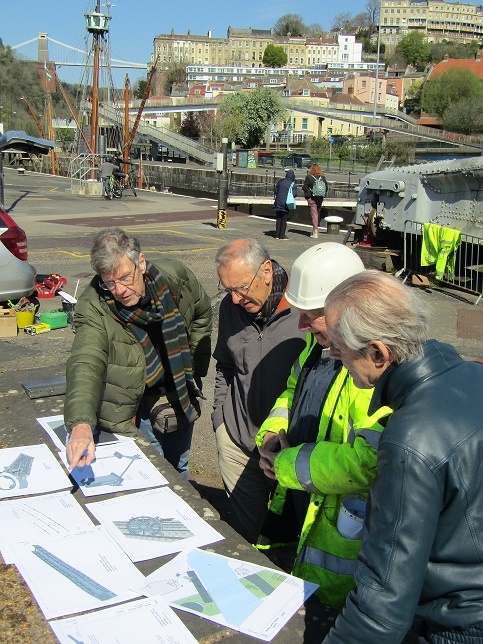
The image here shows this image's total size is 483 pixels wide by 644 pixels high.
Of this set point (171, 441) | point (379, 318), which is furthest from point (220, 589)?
point (171, 441)

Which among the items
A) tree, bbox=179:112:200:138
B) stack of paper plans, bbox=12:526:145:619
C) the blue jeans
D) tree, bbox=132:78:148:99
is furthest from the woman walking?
tree, bbox=132:78:148:99

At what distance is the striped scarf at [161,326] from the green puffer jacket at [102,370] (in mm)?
38

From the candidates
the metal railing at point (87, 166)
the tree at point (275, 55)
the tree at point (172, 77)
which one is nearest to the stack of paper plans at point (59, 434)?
the metal railing at point (87, 166)

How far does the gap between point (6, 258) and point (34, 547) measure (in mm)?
5935

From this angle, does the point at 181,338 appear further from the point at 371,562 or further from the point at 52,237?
the point at 52,237

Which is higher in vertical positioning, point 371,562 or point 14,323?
point 371,562

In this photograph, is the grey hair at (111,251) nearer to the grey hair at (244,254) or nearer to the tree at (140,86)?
the grey hair at (244,254)

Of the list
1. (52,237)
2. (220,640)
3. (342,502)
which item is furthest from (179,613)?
(52,237)

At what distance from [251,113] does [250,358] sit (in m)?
77.8

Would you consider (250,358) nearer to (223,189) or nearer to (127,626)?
(127,626)

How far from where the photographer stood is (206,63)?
591 feet

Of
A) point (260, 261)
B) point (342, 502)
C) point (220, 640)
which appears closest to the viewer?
point (220, 640)

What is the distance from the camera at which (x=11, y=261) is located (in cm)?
774

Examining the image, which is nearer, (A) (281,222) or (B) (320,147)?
(A) (281,222)
